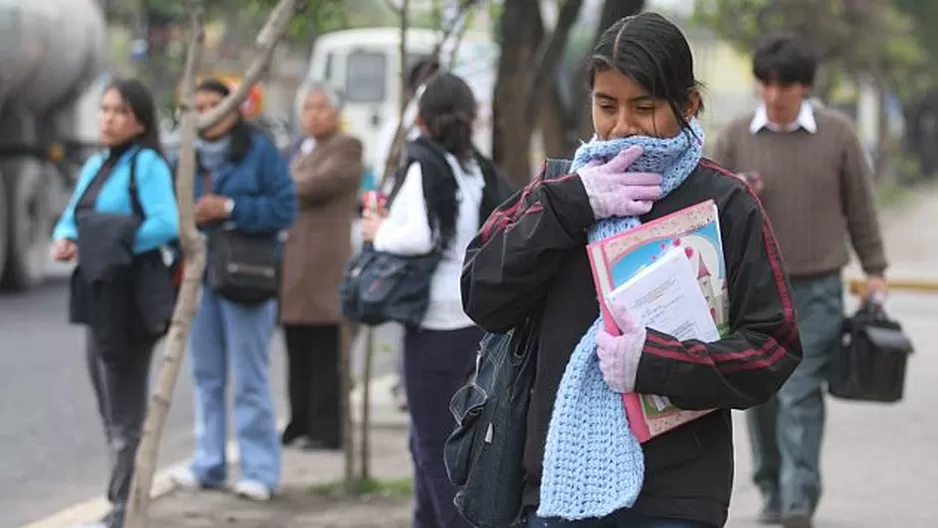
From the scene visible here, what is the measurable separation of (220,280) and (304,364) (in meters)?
1.96

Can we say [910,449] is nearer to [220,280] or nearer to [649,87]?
[220,280]

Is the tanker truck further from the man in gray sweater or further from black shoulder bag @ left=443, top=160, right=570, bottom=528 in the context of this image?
black shoulder bag @ left=443, top=160, right=570, bottom=528

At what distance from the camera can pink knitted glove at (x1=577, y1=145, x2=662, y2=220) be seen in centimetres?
356

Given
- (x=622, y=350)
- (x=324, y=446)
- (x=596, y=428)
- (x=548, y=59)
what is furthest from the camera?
(x=548, y=59)

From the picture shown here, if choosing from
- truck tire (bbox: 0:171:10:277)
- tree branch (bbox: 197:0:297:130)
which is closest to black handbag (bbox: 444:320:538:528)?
tree branch (bbox: 197:0:297:130)

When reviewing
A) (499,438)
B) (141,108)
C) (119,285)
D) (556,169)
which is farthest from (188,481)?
(556,169)

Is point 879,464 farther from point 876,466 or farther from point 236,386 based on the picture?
point 236,386

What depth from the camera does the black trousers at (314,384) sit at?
30.9 ft

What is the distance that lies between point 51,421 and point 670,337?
7.48m

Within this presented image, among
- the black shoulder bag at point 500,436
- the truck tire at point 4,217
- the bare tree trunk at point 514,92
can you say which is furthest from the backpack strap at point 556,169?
the truck tire at point 4,217

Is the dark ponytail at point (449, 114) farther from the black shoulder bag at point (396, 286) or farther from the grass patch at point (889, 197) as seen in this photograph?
the grass patch at point (889, 197)

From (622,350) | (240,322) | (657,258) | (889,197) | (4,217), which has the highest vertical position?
(657,258)

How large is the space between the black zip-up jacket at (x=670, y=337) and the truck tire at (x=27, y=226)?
14.6 metres

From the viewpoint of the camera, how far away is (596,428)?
363 centimetres
